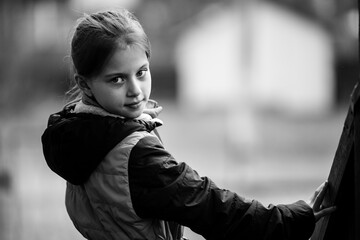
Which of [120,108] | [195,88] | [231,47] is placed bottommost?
[195,88]

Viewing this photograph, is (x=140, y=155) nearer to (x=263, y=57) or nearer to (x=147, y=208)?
(x=147, y=208)

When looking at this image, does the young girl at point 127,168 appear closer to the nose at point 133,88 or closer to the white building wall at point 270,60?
the nose at point 133,88

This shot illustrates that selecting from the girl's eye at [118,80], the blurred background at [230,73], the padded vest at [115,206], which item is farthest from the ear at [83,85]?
the blurred background at [230,73]

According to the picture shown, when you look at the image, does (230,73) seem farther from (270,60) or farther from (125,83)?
(125,83)

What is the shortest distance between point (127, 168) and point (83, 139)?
0.50ft

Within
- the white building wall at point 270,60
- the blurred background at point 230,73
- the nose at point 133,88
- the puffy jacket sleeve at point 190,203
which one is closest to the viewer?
the puffy jacket sleeve at point 190,203

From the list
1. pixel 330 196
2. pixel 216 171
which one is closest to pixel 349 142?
pixel 330 196

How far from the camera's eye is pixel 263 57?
26656mm

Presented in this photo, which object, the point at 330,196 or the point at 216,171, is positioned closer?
the point at 330,196

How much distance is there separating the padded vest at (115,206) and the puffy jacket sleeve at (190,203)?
22mm

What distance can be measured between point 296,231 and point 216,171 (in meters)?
10.9

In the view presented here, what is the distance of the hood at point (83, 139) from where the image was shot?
1980 mm

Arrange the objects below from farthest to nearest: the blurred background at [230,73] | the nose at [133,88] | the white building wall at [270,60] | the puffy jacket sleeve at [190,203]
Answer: the white building wall at [270,60], the blurred background at [230,73], the nose at [133,88], the puffy jacket sleeve at [190,203]

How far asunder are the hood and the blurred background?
35.2 ft
